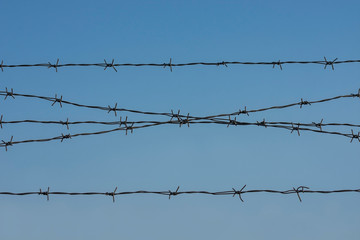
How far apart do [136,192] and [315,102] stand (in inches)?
73.8

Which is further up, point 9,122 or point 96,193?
point 9,122

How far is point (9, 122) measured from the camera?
457cm

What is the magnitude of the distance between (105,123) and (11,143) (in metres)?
0.84

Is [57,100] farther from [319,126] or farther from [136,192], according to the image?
→ [319,126]


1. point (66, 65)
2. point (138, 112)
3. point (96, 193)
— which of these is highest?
point (66, 65)

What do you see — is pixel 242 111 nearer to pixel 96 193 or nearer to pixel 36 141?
pixel 96 193

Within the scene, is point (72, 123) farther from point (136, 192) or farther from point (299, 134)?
point (299, 134)

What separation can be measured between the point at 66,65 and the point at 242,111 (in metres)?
1.75

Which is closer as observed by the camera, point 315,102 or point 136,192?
point 136,192

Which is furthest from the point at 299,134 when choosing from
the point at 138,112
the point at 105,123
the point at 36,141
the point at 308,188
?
the point at 36,141

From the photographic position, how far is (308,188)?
179 inches

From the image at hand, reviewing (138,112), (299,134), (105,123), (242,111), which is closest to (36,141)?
(105,123)

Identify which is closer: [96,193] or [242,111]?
[96,193]

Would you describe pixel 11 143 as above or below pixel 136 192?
above
